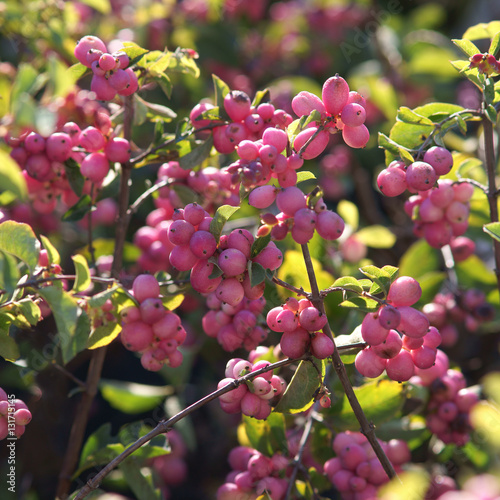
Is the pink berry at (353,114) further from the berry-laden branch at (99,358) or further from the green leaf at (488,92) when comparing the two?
the berry-laden branch at (99,358)

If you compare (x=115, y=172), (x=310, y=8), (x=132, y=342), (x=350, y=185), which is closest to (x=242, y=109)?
(x=115, y=172)

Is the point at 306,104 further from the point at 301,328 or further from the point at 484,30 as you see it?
the point at 484,30

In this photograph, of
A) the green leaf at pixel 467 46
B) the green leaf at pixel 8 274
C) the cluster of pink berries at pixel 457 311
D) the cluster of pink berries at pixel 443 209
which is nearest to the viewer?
the green leaf at pixel 8 274

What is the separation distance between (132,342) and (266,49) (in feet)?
5.91

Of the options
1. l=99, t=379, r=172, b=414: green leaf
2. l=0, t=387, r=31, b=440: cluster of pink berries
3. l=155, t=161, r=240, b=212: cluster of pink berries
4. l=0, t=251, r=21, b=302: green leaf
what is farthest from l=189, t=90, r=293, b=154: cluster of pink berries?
l=99, t=379, r=172, b=414: green leaf

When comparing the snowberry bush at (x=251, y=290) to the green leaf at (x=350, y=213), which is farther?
the green leaf at (x=350, y=213)

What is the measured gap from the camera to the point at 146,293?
875 mm

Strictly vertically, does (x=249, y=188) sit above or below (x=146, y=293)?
above

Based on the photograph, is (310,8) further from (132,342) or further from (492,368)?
(132,342)

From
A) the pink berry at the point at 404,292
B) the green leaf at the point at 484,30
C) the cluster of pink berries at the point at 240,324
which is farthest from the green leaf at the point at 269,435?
the green leaf at the point at 484,30

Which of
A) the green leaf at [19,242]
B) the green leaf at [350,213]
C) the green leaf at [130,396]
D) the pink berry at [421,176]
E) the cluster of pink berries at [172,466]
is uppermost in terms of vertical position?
the pink berry at [421,176]

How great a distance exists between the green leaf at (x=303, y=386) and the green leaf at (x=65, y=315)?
12.0 inches

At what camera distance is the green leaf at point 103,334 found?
88 centimetres

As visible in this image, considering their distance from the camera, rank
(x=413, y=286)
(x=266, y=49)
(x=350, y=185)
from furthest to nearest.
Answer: (x=266, y=49), (x=350, y=185), (x=413, y=286)
